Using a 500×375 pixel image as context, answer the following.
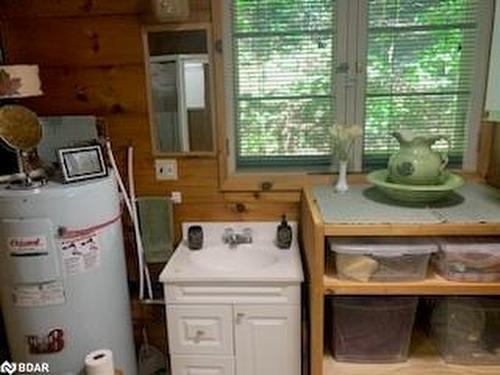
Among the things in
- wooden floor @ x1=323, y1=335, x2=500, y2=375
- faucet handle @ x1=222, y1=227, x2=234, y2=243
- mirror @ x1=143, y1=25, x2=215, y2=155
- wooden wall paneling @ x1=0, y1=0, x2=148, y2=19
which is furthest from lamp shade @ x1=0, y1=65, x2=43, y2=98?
wooden floor @ x1=323, y1=335, x2=500, y2=375

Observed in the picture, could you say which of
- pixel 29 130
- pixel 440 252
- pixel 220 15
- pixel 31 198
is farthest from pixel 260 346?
pixel 220 15

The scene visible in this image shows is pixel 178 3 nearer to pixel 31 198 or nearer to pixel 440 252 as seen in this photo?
pixel 31 198

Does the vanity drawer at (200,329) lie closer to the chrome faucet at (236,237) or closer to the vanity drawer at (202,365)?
the vanity drawer at (202,365)

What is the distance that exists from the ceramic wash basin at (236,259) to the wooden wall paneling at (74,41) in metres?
0.82

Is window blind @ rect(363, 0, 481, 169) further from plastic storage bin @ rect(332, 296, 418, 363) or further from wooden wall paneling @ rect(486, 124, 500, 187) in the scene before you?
plastic storage bin @ rect(332, 296, 418, 363)

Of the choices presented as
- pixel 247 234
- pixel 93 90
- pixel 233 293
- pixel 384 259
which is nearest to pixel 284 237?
pixel 247 234

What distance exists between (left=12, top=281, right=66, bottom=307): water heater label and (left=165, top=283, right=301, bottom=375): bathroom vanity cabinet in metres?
0.39

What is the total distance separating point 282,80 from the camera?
1845 mm

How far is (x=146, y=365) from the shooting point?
210 cm

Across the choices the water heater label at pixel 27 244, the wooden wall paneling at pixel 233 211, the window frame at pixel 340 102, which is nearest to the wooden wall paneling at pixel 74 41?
the window frame at pixel 340 102

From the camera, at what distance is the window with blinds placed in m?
1.75

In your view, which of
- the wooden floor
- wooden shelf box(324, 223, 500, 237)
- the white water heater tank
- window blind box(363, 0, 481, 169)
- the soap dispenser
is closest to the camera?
wooden shelf box(324, 223, 500, 237)

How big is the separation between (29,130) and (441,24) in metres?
1.70

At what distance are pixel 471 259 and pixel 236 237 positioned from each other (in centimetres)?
94
